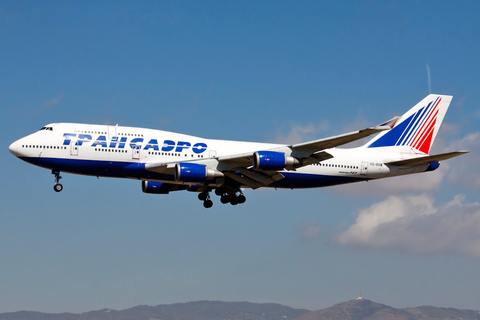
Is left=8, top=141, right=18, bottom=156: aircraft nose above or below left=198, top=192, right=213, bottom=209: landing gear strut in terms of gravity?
above

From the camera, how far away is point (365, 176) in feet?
158

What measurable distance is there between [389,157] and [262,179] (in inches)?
459

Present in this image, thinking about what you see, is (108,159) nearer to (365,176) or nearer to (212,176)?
(212,176)

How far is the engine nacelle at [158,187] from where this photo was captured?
4984 centimetres

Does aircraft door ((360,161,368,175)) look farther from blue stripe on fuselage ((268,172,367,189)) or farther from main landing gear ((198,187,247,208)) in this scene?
main landing gear ((198,187,247,208))

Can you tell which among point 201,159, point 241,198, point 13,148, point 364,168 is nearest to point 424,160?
point 364,168

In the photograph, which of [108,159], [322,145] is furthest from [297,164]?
[108,159]

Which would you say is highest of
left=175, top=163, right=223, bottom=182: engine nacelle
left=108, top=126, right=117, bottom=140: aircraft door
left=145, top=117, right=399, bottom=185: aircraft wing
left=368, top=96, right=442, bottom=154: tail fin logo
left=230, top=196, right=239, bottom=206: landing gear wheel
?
left=368, top=96, right=442, bottom=154: tail fin logo

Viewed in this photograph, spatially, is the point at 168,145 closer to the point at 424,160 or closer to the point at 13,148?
the point at 13,148

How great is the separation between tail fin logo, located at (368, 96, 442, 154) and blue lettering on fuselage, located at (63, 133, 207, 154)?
674 inches

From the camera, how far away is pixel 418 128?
52.1 m

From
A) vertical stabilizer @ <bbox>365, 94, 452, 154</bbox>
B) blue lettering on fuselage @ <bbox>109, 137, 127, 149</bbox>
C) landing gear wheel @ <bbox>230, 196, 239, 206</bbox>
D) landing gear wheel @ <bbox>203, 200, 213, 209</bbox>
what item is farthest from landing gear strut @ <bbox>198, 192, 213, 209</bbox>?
vertical stabilizer @ <bbox>365, 94, 452, 154</bbox>

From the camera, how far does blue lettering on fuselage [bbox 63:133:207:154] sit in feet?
135

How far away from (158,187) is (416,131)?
77.4 ft
